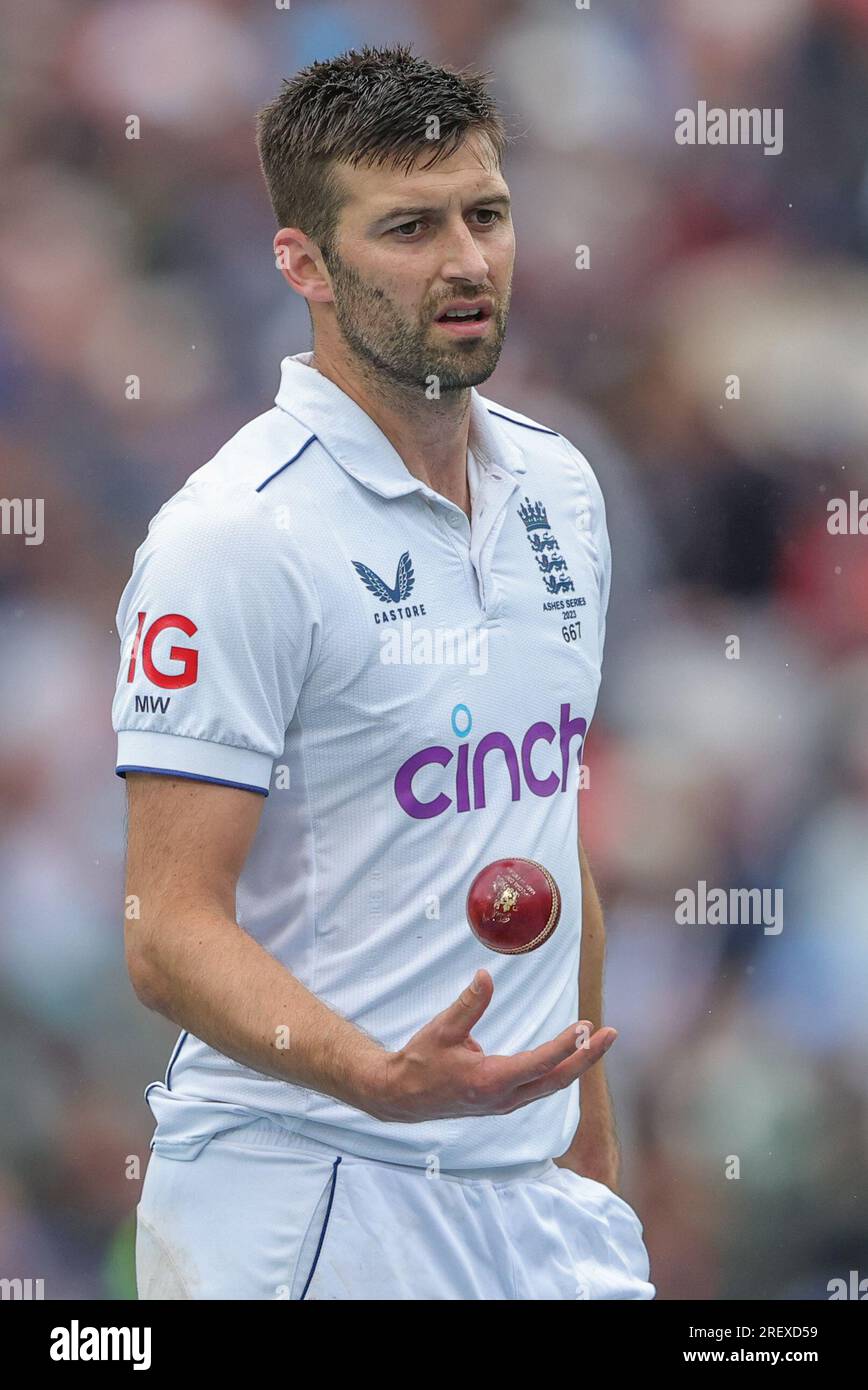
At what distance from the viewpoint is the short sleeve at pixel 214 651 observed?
1.95 meters

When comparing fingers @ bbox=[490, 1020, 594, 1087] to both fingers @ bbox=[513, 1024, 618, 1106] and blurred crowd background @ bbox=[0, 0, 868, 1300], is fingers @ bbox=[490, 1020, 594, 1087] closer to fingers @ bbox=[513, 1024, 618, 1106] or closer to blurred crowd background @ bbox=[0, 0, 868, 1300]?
fingers @ bbox=[513, 1024, 618, 1106]

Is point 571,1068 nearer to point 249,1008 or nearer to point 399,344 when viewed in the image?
point 249,1008

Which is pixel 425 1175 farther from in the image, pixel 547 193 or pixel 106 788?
pixel 547 193

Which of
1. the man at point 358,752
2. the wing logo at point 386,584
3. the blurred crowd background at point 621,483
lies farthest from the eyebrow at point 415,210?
the blurred crowd background at point 621,483

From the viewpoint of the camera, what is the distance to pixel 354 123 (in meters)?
2.16

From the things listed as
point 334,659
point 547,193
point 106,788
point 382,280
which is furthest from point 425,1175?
point 547,193

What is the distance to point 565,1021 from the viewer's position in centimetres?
228

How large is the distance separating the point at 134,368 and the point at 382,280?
178 cm

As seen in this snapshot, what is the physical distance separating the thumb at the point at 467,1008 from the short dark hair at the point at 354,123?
104 cm

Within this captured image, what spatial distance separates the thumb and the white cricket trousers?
1.72 feet

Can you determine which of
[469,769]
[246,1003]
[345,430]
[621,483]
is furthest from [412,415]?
[621,483]

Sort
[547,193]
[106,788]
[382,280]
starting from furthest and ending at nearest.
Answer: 1. [547,193]
2. [106,788]
3. [382,280]

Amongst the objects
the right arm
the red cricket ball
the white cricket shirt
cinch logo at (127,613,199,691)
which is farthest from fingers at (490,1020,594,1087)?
cinch logo at (127,613,199,691)

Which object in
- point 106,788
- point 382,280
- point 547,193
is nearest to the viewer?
point 382,280
